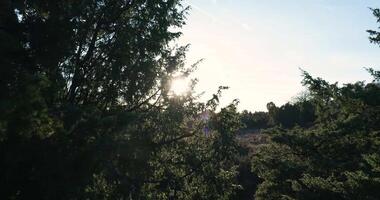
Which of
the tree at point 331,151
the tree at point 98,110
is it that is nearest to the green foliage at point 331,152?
the tree at point 331,151

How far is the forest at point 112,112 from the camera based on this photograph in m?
8.18

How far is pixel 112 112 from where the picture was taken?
11.1 m

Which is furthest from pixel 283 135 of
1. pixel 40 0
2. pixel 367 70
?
pixel 40 0

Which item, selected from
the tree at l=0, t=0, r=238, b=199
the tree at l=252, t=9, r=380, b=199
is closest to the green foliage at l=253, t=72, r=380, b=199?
the tree at l=252, t=9, r=380, b=199

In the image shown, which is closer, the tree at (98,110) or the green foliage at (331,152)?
the tree at (98,110)

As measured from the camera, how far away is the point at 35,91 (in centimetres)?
672

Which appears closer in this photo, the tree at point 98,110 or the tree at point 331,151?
the tree at point 98,110

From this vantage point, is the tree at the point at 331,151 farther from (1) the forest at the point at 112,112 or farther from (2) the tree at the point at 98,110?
(2) the tree at the point at 98,110

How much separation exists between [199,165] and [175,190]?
1.08 meters

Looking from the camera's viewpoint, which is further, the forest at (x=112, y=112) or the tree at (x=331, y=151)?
the tree at (x=331, y=151)

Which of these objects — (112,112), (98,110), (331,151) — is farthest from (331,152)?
(98,110)

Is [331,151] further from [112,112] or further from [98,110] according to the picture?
[98,110]

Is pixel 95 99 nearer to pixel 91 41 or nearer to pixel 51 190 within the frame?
pixel 91 41

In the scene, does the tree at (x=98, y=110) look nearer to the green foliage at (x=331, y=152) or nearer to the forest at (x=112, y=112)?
the forest at (x=112, y=112)
